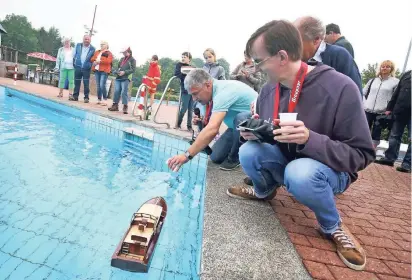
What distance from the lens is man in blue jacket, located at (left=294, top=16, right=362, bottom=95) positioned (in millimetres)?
2172

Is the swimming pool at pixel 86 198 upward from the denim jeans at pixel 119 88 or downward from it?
downward

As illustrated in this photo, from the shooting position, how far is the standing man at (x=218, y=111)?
7.36 feet

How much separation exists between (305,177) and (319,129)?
0.93ft

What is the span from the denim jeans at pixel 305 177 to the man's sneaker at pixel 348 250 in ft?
0.17

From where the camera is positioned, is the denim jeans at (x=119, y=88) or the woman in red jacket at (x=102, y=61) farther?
the woman in red jacket at (x=102, y=61)

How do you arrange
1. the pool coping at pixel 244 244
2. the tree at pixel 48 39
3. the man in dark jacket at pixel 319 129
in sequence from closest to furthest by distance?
1. the pool coping at pixel 244 244
2. the man in dark jacket at pixel 319 129
3. the tree at pixel 48 39

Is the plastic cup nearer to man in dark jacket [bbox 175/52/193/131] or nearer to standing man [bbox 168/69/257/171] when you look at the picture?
standing man [bbox 168/69/257/171]

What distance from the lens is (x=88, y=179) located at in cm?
342

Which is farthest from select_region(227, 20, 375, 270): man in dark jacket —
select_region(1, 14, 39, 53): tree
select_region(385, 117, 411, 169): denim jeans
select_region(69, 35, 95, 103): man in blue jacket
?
select_region(1, 14, 39, 53): tree

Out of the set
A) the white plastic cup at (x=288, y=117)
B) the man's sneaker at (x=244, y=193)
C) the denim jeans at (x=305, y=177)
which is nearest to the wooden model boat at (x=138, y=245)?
the man's sneaker at (x=244, y=193)

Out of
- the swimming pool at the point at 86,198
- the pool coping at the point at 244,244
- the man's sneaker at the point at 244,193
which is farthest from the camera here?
the man's sneaker at the point at 244,193

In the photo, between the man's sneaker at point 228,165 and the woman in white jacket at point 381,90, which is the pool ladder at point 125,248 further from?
the woman in white jacket at point 381,90

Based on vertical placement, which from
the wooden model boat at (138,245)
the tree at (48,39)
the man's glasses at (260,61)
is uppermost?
the tree at (48,39)

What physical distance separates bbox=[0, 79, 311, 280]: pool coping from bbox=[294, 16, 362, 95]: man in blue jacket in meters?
1.23
